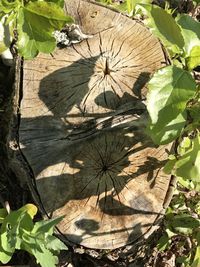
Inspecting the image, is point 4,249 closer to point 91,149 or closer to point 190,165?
point 91,149

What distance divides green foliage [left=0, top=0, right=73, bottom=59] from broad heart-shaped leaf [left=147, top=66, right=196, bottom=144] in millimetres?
480

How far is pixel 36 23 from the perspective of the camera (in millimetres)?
2104

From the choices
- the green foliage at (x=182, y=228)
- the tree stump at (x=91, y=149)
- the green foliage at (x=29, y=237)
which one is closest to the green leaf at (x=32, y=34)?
the tree stump at (x=91, y=149)

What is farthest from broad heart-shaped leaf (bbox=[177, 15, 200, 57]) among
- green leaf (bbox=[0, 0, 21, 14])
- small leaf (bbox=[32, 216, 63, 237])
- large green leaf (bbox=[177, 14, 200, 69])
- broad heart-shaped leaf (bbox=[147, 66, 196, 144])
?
small leaf (bbox=[32, 216, 63, 237])

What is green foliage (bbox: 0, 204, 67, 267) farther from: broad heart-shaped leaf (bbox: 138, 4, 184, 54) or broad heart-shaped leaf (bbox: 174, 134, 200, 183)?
broad heart-shaped leaf (bbox: 138, 4, 184, 54)

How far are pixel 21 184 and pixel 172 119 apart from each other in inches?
37.3

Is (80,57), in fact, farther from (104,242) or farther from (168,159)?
(104,242)

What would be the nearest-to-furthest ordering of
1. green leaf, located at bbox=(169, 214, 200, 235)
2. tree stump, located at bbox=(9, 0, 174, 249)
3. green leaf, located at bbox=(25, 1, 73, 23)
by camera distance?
green leaf, located at bbox=(25, 1, 73, 23) → tree stump, located at bbox=(9, 0, 174, 249) → green leaf, located at bbox=(169, 214, 200, 235)

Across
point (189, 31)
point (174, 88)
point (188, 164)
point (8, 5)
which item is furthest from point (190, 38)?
point (8, 5)

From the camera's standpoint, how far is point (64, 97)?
2.22m

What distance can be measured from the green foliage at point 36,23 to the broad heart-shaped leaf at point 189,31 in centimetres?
46

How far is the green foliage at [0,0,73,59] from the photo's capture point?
2061mm

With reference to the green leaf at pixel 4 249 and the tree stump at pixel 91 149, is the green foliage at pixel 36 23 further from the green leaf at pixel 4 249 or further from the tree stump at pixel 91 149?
the green leaf at pixel 4 249

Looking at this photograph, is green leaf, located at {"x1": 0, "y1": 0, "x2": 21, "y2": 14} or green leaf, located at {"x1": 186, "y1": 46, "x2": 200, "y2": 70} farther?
green leaf, located at {"x1": 0, "y1": 0, "x2": 21, "y2": 14}
